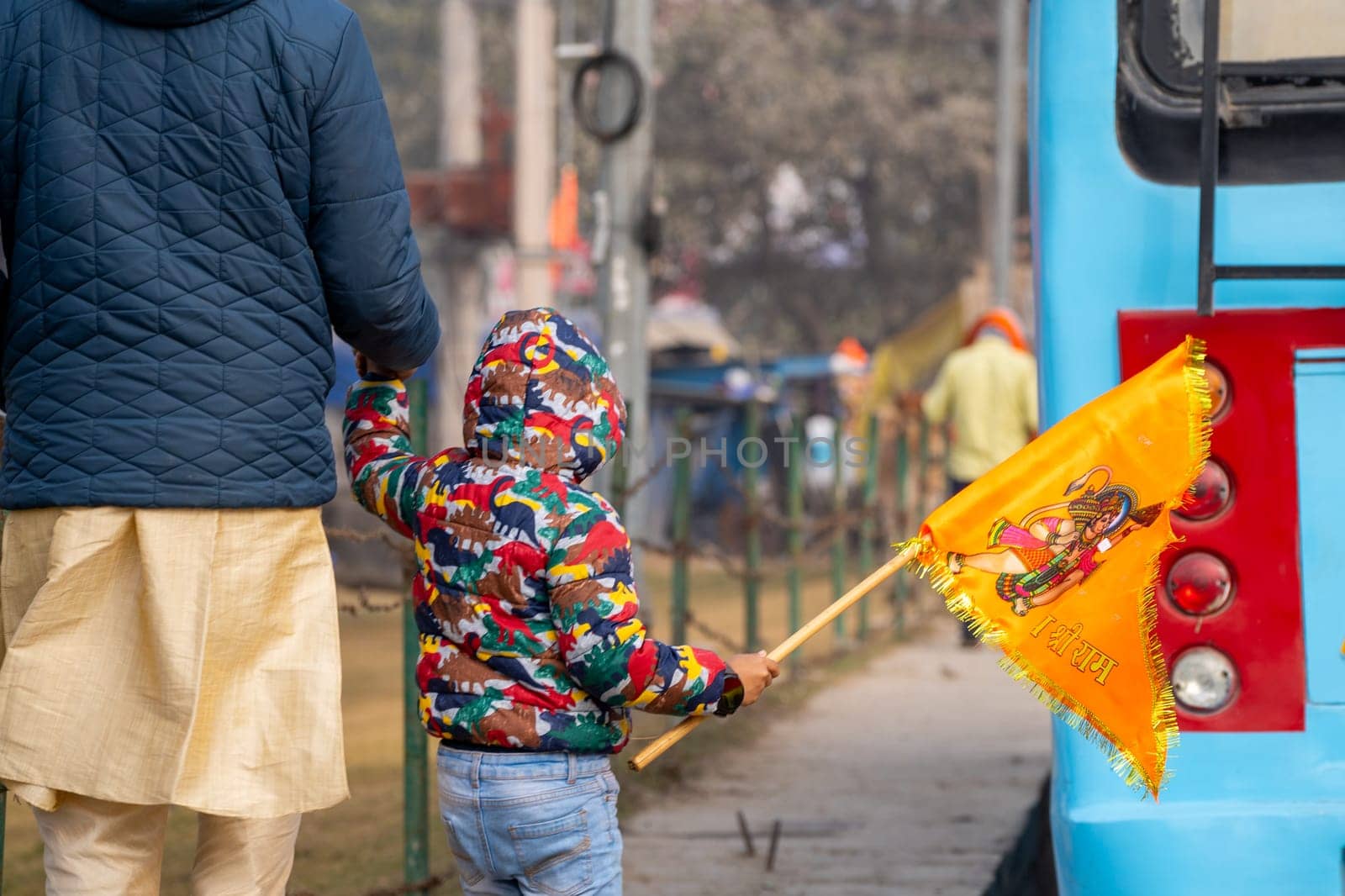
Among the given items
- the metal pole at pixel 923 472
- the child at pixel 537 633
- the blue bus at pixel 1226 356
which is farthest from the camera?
the metal pole at pixel 923 472

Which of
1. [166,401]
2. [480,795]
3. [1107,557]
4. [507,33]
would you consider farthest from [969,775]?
[507,33]

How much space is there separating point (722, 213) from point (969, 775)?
85.2 ft

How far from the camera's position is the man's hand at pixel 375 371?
10.2ft

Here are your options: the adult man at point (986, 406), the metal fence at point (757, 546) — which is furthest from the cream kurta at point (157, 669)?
the adult man at point (986, 406)

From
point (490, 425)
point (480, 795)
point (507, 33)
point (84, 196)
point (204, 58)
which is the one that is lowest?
point (480, 795)

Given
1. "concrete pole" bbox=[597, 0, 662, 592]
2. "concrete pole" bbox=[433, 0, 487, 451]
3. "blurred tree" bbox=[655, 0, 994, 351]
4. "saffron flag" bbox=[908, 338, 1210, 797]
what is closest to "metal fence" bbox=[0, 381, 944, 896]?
"concrete pole" bbox=[597, 0, 662, 592]

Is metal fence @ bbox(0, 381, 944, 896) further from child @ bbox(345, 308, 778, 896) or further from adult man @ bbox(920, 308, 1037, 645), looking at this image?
child @ bbox(345, 308, 778, 896)

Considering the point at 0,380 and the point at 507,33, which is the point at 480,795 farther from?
the point at 507,33

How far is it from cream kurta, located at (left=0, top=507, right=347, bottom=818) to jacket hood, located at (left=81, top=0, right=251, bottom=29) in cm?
72

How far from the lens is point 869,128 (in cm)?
3009

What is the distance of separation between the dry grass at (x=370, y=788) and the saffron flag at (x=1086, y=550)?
4.92 ft

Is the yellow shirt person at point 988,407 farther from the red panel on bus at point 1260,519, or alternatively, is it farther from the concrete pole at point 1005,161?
the concrete pole at point 1005,161

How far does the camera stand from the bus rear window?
10.3ft

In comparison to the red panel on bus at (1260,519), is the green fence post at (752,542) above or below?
below
